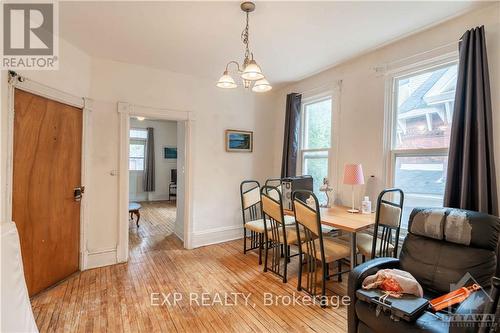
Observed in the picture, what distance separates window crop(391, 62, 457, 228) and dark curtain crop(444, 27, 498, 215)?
0.24 m

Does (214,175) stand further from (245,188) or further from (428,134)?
(428,134)

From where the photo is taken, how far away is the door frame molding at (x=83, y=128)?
2061mm

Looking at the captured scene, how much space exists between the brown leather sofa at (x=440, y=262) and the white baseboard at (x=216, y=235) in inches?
102

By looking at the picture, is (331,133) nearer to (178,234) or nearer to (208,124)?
(208,124)

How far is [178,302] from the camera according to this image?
7.75 feet

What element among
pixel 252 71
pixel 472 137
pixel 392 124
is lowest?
pixel 472 137

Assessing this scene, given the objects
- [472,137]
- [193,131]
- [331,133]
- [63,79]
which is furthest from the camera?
[193,131]

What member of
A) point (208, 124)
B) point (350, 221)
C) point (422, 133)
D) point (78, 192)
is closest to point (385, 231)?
point (350, 221)

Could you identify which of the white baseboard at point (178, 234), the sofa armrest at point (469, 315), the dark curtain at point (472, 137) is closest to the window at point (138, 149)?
the white baseboard at point (178, 234)

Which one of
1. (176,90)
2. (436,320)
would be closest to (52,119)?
(176,90)

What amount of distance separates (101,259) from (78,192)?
2.95ft

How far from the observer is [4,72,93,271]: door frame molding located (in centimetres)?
206

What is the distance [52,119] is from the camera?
2535 millimetres

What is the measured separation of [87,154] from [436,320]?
3.57 m
